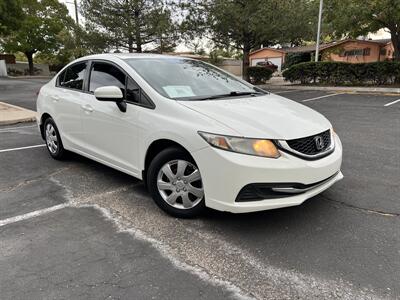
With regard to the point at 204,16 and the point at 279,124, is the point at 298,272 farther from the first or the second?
the point at 204,16

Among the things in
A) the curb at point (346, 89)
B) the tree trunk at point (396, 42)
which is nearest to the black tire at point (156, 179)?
the curb at point (346, 89)

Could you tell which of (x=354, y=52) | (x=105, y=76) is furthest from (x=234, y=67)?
(x=105, y=76)

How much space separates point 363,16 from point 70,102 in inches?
696

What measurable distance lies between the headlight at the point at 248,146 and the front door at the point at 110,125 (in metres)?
1.10

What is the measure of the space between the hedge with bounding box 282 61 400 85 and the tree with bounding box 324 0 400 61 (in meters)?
2.32

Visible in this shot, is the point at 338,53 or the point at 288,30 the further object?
the point at 338,53

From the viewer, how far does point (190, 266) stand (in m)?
2.84

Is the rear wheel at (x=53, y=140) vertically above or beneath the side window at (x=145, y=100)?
beneath

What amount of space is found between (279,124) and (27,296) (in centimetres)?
239

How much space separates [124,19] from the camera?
23.0 m

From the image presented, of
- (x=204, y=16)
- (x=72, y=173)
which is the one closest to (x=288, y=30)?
(x=204, y=16)

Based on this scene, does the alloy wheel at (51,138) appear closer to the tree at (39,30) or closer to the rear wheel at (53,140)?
the rear wheel at (53,140)

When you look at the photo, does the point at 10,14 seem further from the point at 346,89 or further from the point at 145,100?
the point at 145,100

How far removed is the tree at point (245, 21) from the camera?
18.8 m
